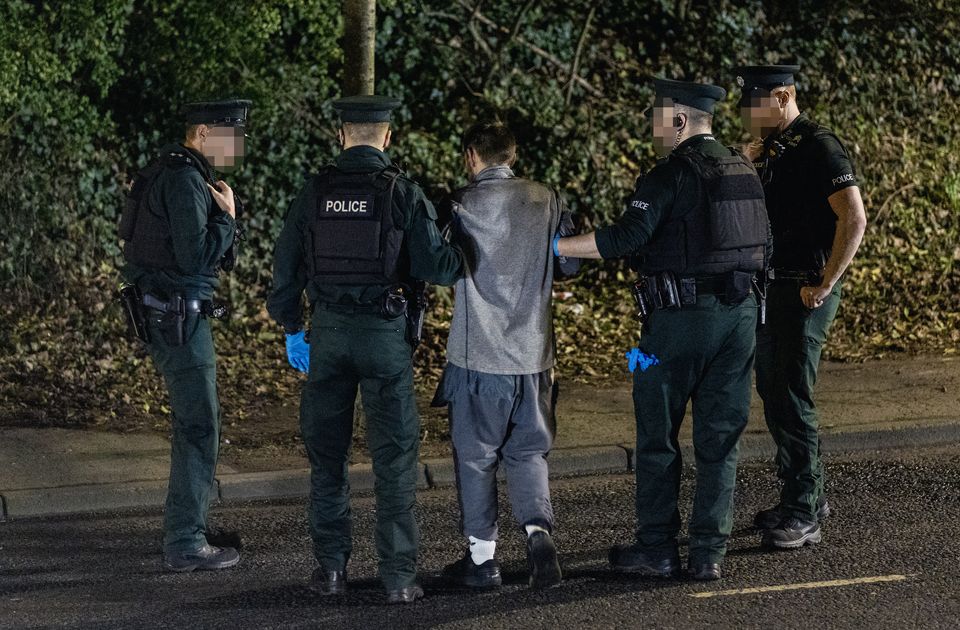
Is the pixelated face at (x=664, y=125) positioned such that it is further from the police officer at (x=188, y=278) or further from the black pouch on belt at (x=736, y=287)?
the police officer at (x=188, y=278)

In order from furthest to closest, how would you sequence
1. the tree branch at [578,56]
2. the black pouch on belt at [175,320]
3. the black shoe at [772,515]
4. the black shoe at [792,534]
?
the tree branch at [578,56], the black shoe at [772,515], the black shoe at [792,534], the black pouch on belt at [175,320]

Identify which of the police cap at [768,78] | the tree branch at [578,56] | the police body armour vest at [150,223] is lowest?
the police body armour vest at [150,223]

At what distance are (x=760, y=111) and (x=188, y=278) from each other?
258cm

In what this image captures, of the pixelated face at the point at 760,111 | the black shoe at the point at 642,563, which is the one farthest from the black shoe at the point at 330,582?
the pixelated face at the point at 760,111

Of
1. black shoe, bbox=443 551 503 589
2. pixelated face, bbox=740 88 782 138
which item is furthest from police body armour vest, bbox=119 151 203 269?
pixelated face, bbox=740 88 782 138

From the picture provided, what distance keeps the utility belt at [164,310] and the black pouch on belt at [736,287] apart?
2094 mm

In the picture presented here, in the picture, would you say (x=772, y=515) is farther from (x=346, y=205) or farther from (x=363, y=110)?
(x=363, y=110)

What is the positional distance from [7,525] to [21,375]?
306cm

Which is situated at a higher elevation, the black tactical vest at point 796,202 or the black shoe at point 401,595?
the black tactical vest at point 796,202

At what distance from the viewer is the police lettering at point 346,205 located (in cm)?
542

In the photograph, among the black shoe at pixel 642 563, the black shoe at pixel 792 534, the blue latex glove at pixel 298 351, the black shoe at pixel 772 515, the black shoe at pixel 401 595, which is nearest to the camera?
the black shoe at pixel 401 595

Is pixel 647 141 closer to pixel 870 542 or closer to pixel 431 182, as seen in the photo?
pixel 431 182

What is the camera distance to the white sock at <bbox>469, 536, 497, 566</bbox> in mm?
5805

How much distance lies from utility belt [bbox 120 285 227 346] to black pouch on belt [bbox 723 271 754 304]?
2094 mm
